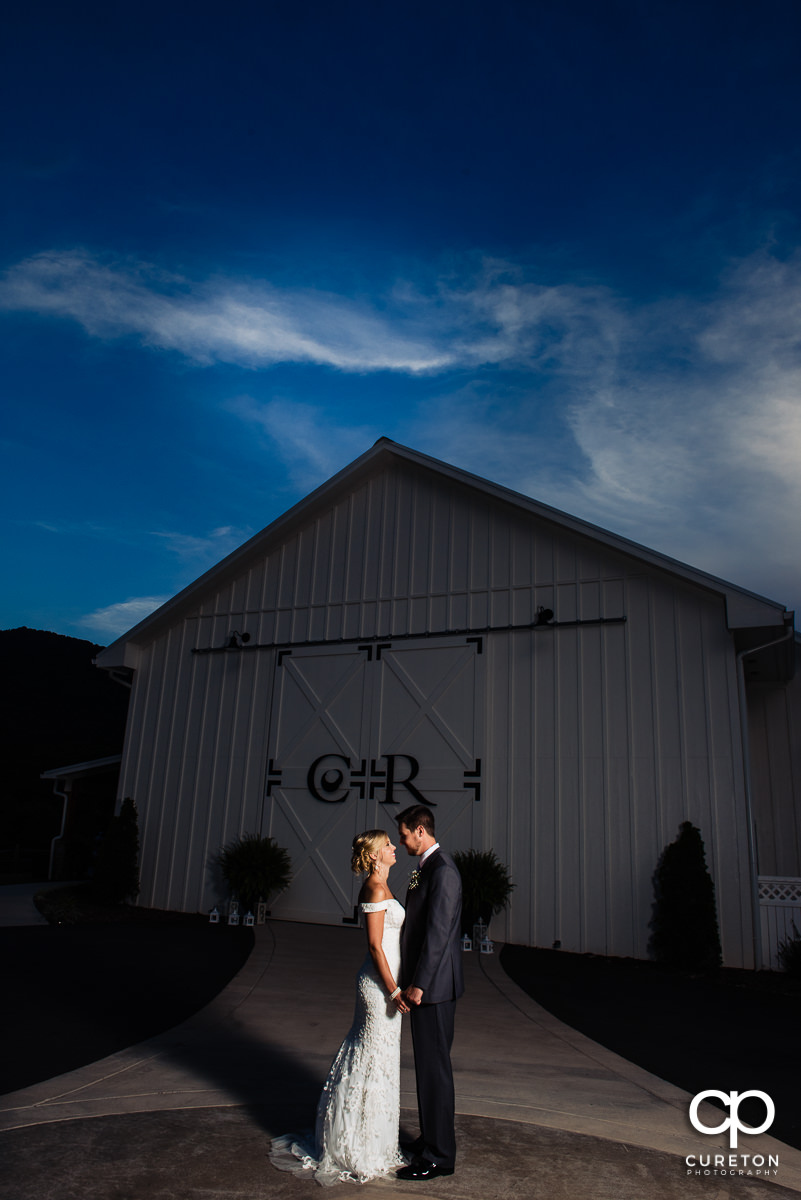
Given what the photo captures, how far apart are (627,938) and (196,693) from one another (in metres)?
7.59

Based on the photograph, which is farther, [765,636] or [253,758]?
[253,758]

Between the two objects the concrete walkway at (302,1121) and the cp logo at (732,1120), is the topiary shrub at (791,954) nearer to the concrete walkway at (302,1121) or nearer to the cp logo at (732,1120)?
the concrete walkway at (302,1121)

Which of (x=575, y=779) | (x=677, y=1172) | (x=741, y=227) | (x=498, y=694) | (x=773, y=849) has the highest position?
(x=741, y=227)

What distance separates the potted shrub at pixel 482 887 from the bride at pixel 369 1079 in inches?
256

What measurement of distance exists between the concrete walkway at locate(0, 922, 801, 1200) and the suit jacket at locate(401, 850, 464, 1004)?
72cm

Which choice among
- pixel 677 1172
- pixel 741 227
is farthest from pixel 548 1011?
pixel 741 227

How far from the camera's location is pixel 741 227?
11773 millimetres

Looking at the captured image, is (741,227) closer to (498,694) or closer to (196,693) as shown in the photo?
(498,694)

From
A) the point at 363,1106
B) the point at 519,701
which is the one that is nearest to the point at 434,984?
the point at 363,1106

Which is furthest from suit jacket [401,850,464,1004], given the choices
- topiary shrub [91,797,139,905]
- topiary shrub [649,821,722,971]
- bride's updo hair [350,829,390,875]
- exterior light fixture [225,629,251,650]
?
topiary shrub [91,797,139,905]

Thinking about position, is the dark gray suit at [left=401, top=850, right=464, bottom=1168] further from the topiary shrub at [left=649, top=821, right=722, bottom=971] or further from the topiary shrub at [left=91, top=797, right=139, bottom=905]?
the topiary shrub at [left=91, top=797, right=139, bottom=905]

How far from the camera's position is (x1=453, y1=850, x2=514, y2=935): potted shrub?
384 inches

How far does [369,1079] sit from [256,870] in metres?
8.41

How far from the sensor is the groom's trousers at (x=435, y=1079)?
3270 millimetres
